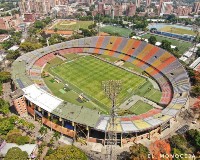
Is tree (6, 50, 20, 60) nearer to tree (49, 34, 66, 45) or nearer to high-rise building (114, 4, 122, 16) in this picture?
tree (49, 34, 66, 45)

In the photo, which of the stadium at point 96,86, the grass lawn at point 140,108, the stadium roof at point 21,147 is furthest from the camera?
the grass lawn at point 140,108

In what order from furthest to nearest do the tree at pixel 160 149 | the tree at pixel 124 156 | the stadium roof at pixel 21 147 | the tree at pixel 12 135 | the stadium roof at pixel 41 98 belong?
1. the stadium roof at pixel 41 98
2. the tree at pixel 12 135
3. the tree at pixel 124 156
4. the stadium roof at pixel 21 147
5. the tree at pixel 160 149

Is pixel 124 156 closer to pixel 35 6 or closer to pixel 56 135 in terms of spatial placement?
pixel 56 135

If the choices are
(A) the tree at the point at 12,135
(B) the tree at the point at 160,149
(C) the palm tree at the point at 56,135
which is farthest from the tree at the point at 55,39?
(B) the tree at the point at 160,149

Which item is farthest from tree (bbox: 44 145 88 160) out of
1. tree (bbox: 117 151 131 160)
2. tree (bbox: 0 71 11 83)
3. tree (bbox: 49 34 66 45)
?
tree (bbox: 49 34 66 45)

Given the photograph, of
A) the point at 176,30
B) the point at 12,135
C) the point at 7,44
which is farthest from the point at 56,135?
the point at 176,30

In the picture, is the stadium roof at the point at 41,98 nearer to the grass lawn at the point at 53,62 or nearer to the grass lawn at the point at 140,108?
the grass lawn at the point at 140,108
